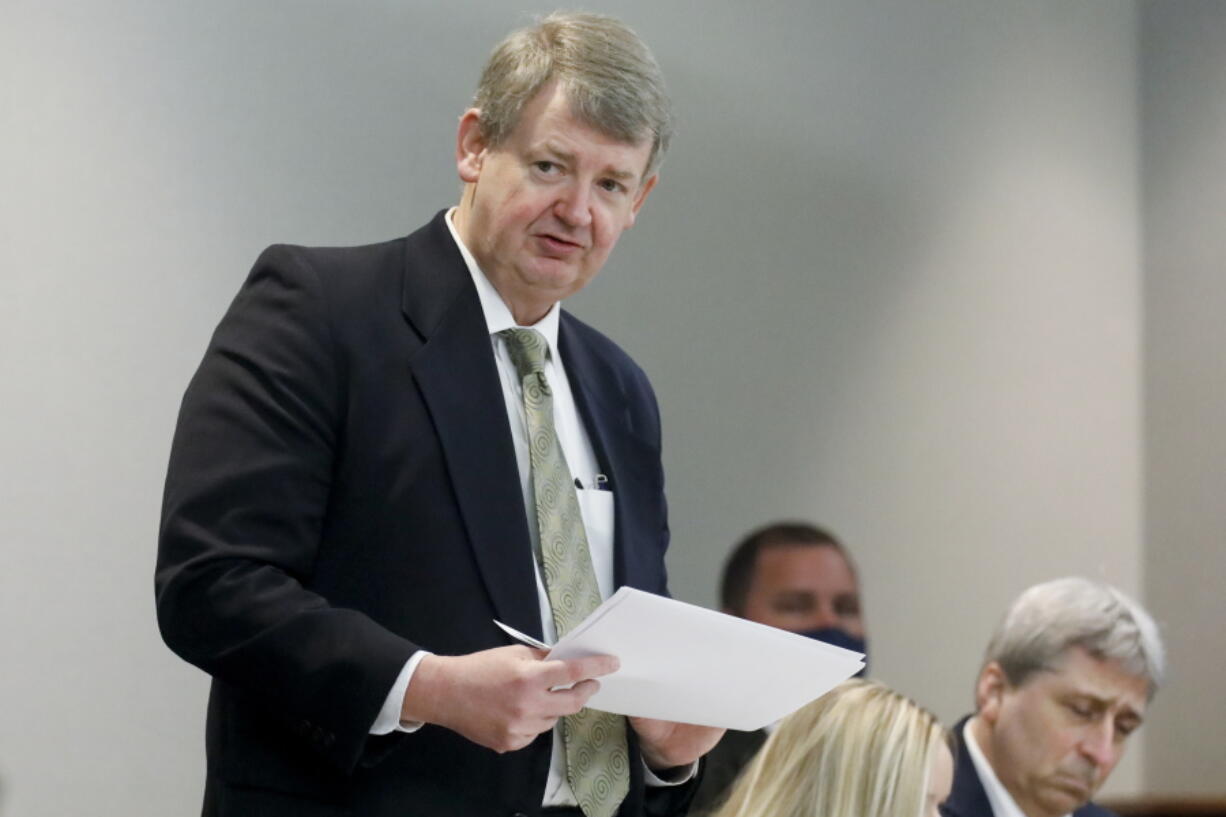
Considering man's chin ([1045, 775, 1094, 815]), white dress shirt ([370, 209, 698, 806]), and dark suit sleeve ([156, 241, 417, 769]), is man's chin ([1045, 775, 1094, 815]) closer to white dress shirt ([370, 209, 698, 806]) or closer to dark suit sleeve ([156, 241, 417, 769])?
white dress shirt ([370, 209, 698, 806])

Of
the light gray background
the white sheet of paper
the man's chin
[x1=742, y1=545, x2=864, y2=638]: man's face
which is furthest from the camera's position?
[x1=742, y1=545, x2=864, y2=638]: man's face

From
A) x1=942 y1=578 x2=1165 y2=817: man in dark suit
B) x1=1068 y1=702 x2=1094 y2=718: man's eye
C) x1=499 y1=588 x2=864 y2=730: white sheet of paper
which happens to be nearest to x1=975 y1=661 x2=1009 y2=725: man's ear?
x1=942 y1=578 x2=1165 y2=817: man in dark suit

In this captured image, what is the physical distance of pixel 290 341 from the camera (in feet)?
5.17

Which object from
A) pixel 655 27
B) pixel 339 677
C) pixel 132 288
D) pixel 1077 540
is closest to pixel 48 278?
pixel 132 288

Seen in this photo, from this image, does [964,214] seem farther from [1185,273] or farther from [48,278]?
[48,278]

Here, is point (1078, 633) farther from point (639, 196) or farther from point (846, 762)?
point (639, 196)

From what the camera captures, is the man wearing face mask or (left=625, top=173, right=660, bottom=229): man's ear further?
the man wearing face mask

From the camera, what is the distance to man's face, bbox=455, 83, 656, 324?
1.69 m

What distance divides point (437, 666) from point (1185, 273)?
13.5ft

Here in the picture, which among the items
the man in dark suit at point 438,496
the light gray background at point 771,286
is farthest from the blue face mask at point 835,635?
the man in dark suit at point 438,496

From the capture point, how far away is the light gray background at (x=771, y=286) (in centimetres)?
252

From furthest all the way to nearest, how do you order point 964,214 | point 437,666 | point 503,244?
1. point 964,214
2. point 503,244
3. point 437,666

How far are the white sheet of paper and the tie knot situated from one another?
398 millimetres

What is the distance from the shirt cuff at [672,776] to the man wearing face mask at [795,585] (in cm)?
180
